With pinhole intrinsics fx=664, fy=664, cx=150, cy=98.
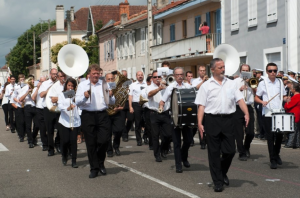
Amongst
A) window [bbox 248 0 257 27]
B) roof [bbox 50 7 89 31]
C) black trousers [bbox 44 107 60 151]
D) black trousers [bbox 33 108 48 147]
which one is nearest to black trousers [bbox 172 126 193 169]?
black trousers [bbox 44 107 60 151]

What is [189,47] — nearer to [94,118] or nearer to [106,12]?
[94,118]

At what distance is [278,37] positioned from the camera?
27.4m

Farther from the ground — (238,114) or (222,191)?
(238,114)

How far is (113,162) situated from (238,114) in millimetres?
2709

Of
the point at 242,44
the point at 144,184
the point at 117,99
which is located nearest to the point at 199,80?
the point at 117,99

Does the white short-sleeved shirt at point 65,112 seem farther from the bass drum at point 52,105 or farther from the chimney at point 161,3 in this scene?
the chimney at point 161,3

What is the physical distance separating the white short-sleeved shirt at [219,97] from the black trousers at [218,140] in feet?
0.36

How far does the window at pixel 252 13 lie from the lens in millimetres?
29706

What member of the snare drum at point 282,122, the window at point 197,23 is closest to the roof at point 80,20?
the window at point 197,23

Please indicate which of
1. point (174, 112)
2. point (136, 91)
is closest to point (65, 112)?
point (174, 112)

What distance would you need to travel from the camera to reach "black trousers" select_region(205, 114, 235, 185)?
951cm

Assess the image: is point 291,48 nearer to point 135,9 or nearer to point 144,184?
point 144,184

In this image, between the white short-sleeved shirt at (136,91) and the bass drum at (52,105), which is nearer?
the bass drum at (52,105)

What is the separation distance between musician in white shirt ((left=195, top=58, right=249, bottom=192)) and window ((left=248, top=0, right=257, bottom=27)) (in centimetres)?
2071
